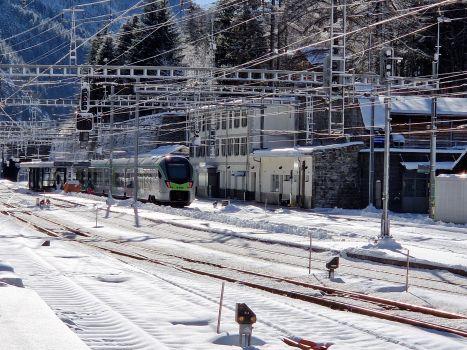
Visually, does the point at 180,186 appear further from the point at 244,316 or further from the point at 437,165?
the point at 244,316

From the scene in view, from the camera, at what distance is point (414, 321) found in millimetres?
10656

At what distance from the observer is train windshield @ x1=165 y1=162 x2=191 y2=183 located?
44125 mm

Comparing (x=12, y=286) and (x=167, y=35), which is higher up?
(x=167, y=35)

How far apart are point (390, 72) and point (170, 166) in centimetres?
2400

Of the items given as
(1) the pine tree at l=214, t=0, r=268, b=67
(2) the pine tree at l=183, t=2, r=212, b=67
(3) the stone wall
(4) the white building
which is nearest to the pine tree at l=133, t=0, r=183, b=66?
(1) the pine tree at l=214, t=0, r=268, b=67

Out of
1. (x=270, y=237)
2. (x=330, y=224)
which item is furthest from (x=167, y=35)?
(x=270, y=237)

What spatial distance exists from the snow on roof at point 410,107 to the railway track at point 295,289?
2593 centimetres

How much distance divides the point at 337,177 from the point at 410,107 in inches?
300

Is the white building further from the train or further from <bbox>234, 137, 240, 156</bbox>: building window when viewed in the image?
the train

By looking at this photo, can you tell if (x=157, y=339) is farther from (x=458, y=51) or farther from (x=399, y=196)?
(x=458, y=51)

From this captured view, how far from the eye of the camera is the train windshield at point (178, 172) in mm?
44125

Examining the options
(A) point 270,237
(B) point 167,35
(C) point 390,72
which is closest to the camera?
(C) point 390,72

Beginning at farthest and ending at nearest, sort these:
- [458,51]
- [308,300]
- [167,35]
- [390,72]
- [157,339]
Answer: [167,35], [458,51], [390,72], [308,300], [157,339]

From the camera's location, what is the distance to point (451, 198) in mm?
33344
